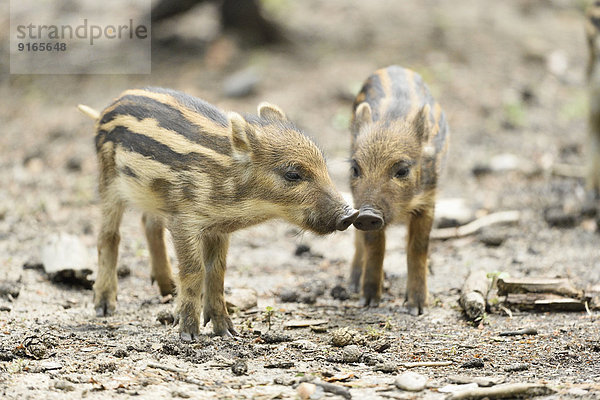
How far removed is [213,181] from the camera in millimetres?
5410

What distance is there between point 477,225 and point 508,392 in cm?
441

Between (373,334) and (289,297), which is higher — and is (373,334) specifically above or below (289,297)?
below

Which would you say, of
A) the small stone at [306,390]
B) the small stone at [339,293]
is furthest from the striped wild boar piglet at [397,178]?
the small stone at [306,390]

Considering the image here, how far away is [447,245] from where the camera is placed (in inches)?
316

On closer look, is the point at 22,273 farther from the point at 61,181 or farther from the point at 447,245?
the point at 447,245

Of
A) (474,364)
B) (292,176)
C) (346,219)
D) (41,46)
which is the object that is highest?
(41,46)

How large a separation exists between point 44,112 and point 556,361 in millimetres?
9711

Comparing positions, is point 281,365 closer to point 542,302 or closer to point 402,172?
point 402,172

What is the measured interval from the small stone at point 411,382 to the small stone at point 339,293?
2.29m

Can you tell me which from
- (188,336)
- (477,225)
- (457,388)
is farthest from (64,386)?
(477,225)

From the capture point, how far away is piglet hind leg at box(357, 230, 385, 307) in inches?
253

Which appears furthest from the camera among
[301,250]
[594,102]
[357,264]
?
[594,102]

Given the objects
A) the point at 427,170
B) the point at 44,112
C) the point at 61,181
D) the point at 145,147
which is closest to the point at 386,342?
the point at 427,170

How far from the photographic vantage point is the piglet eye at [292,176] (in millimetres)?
5387
